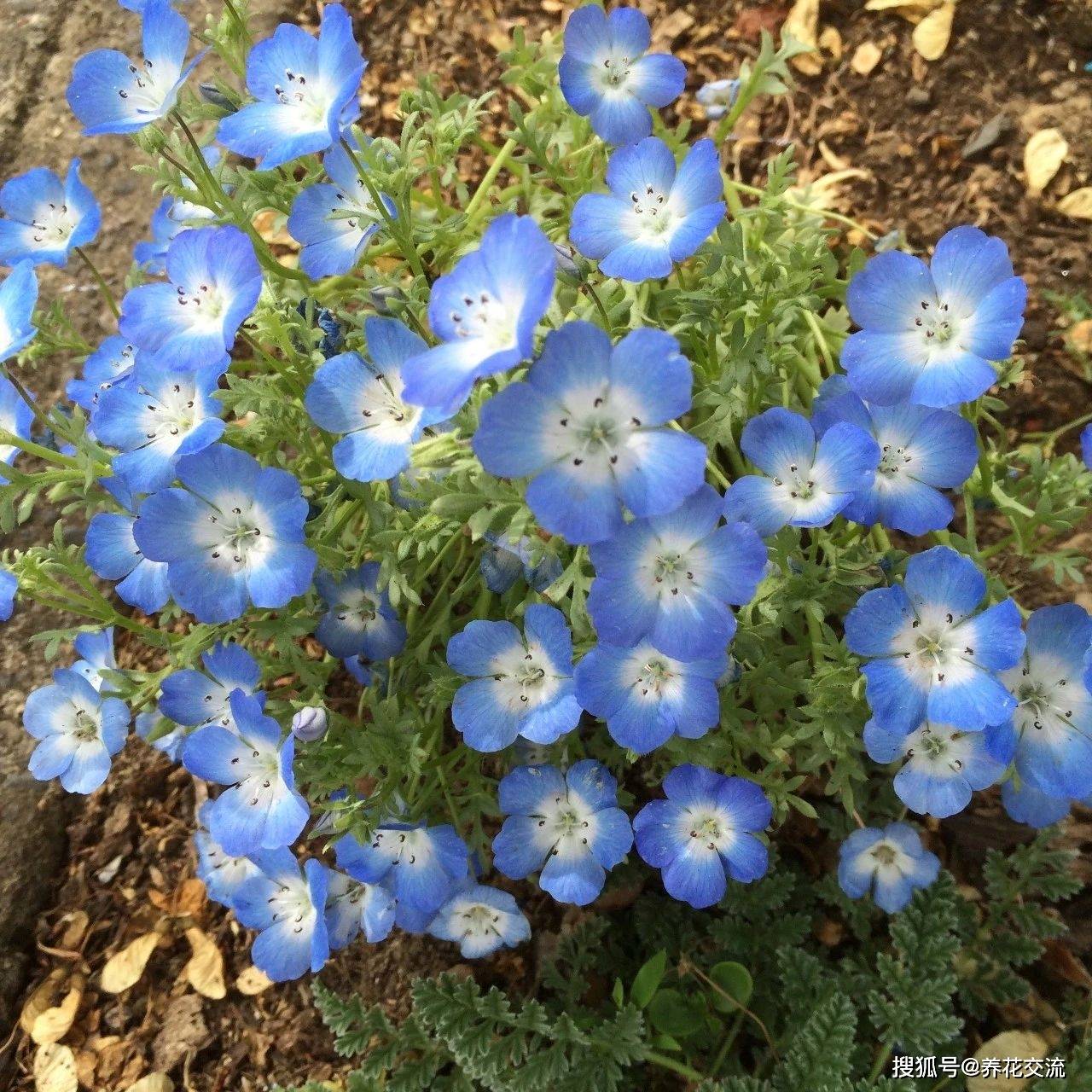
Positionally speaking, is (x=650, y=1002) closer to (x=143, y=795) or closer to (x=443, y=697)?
(x=443, y=697)

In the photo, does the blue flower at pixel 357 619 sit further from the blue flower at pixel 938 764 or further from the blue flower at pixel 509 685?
the blue flower at pixel 938 764

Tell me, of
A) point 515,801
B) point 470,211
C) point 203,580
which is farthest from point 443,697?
point 470,211

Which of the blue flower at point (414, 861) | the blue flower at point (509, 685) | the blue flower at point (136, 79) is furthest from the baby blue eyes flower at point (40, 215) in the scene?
the blue flower at point (414, 861)

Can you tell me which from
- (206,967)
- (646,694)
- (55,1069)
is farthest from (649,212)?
(55,1069)

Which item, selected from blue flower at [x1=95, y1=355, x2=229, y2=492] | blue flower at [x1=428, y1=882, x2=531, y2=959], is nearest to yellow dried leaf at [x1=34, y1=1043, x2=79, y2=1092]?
blue flower at [x1=428, y1=882, x2=531, y2=959]

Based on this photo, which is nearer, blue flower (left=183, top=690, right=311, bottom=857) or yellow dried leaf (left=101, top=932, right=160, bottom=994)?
blue flower (left=183, top=690, right=311, bottom=857)

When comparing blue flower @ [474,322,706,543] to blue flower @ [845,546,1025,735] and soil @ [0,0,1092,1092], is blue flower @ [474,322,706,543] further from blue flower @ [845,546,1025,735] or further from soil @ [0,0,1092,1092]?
soil @ [0,0,1092,1092]

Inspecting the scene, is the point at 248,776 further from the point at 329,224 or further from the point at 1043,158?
the point at 1043,158
